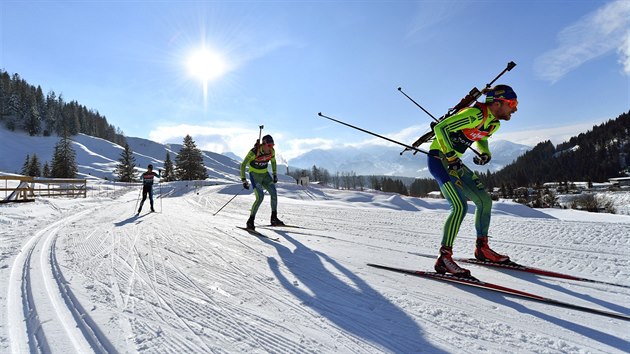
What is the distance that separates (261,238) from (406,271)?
10.9 ft

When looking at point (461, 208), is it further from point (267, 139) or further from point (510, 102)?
point (267, 139)

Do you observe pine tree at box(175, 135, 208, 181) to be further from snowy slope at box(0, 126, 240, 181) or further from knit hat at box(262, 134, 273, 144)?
knit hat at box(262, 134, 273, 144)

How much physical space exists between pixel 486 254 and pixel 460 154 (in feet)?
4.58

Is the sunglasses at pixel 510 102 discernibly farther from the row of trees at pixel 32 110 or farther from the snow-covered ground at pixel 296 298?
the row of trees at pixel 32 110

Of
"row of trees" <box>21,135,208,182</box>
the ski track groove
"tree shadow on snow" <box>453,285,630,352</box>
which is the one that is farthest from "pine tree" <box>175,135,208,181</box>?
"tree shadow on snow" <box>453,285,630,352</box>

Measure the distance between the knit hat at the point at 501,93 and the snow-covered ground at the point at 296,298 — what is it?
214cm

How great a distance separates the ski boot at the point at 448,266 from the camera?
138 inches

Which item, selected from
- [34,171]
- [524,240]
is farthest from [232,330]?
[34,171]

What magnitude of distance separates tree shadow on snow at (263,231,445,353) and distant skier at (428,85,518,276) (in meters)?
1.18

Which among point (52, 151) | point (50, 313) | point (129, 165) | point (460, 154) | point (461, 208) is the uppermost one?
point (52, 151)

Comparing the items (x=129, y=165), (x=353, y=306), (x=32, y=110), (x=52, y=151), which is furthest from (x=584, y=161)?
(x=32, y=110)

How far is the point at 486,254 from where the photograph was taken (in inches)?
166

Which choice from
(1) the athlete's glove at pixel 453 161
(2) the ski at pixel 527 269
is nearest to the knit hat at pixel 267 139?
(1) the athlete's glove at pixel 453 161

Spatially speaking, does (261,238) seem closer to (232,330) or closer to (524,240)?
(232,330)
